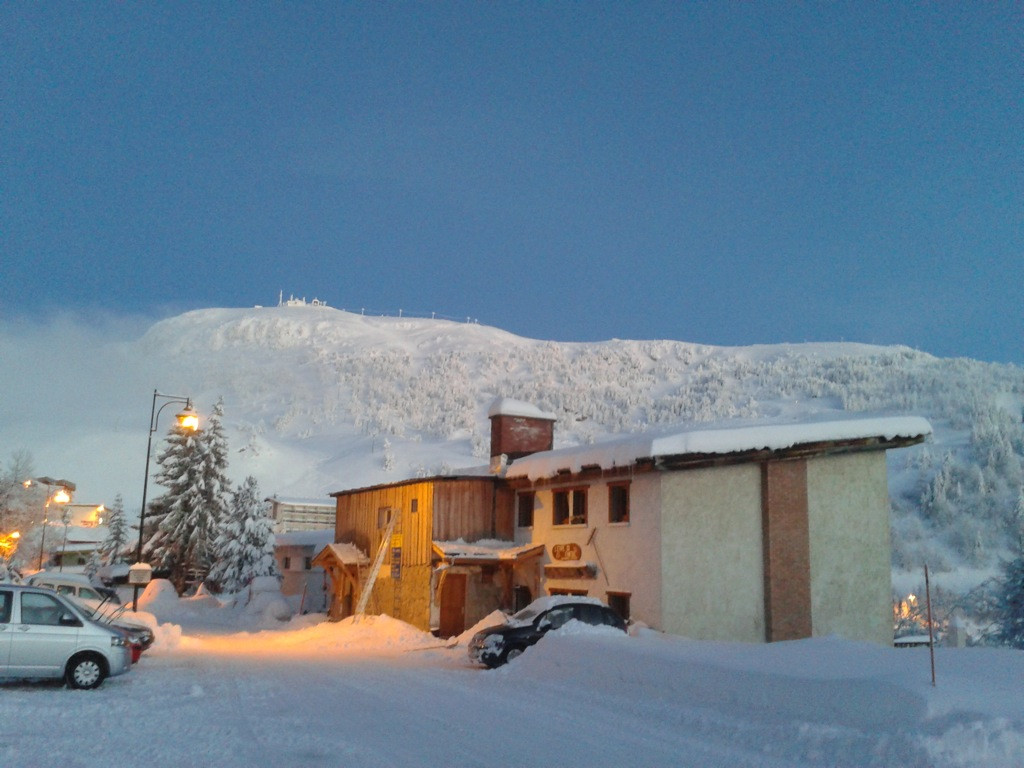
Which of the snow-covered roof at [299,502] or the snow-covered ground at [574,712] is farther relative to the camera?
the snow-covered roof at [299,502]

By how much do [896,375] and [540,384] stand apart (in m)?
62.8

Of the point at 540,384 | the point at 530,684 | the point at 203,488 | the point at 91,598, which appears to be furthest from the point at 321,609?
the point at 540,384

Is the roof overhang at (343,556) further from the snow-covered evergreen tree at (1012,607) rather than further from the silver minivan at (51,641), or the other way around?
the snow-covered evergreen tree at (1012,607)

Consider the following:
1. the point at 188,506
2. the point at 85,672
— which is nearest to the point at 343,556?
the point at 85,672

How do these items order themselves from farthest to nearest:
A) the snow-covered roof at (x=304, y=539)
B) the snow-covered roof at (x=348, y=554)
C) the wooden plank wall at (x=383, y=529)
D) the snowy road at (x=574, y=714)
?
1. the snow-covered roof at (x=304, y=539)
2. the snow-covered roof at (x=348, y=554)
3. the wooden plank wall at (x=383, y=529)
4. the snowy road at (x=574, y=714)

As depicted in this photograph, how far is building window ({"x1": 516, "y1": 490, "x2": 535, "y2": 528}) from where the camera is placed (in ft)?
100

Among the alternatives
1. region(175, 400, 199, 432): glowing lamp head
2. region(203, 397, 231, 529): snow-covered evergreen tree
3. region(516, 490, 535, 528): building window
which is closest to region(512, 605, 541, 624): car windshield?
region(516, 490, 535, 528): building window

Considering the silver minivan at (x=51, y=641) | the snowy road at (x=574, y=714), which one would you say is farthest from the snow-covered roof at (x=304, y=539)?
the silver minivan at (x=51, y=641)

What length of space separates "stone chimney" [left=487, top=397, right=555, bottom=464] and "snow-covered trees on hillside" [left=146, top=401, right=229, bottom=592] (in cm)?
2847

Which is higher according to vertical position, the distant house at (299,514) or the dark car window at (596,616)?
the distant house at (299,514)

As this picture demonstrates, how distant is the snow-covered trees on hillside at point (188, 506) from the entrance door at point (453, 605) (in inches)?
1133

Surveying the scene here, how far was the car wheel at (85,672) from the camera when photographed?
14062 mm

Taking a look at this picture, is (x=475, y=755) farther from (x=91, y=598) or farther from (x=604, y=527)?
(x=91, y=598)

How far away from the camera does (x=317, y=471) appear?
10838cm
